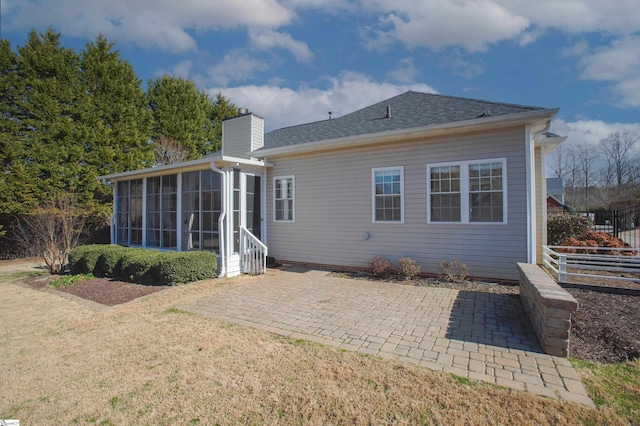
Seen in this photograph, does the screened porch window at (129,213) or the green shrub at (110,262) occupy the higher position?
the screened porch window at (129,213)

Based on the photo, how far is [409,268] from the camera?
287 inches

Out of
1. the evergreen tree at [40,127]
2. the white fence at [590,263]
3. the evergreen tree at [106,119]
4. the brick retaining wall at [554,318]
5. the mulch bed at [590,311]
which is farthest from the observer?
the evergreen tree at [106,119]

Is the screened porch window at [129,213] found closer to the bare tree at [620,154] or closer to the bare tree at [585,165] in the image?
the bare tree at [585,165]

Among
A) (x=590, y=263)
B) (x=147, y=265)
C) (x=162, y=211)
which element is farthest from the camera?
(x=162, y=211)

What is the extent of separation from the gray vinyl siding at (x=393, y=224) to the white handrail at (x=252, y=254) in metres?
1.29

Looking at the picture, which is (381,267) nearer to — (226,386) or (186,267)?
Result: (186,267)

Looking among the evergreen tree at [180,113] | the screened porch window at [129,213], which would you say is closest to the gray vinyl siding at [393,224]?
the screened porch window at [129,213]

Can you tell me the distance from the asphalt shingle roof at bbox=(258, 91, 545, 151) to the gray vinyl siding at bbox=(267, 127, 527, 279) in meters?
0.49

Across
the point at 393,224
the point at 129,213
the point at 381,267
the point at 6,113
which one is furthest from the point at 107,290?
the point at 6,113

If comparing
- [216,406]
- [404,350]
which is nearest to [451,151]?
[404,350]

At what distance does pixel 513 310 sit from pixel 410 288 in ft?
6.46

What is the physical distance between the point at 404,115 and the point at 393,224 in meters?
3.07

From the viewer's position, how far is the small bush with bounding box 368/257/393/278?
7.57 meters

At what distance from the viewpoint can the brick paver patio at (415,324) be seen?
3.11 m
